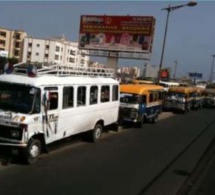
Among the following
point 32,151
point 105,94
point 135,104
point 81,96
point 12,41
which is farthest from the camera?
point 12,41

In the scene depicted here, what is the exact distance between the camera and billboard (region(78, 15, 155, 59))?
4512cm

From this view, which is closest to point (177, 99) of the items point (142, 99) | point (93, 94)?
point (142, 99)

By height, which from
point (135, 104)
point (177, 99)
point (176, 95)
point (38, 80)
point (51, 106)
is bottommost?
point (177, 99)

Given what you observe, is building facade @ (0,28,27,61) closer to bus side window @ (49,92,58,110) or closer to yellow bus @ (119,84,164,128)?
yellow bus @ (119,84,164,128)

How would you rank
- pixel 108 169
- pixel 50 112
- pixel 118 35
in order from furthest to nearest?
pixel 118 35, pixel 50 112, pixel 108 169

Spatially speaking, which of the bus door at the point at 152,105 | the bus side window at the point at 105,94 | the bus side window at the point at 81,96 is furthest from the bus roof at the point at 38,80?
the bus door at the point at 152,105

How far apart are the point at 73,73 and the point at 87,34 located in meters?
33.6

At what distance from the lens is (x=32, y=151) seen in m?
11.9

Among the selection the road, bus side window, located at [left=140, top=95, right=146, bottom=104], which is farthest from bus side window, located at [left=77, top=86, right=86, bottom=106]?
bus side window, located at [left=140, top=95, right=146, bottom=104]

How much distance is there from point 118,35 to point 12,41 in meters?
106

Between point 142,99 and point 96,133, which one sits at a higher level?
point 142,99

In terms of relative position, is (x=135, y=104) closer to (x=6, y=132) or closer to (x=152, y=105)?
(x=152, y=105)

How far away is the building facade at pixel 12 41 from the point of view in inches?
5728

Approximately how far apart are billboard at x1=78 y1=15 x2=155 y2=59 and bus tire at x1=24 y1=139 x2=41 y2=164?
3357 cm
